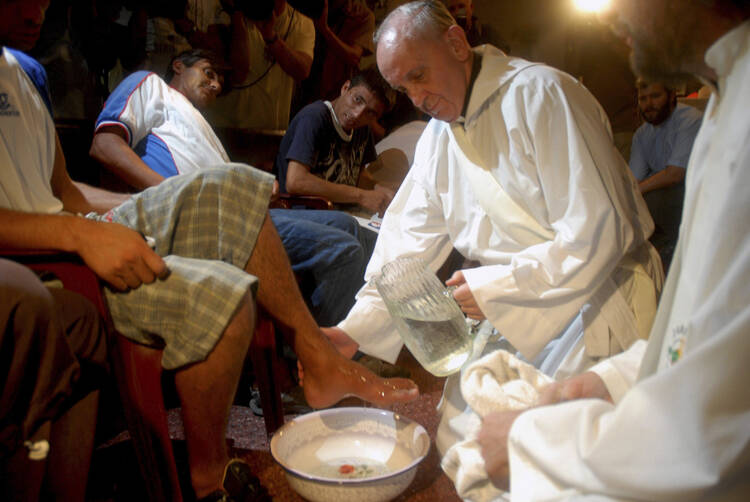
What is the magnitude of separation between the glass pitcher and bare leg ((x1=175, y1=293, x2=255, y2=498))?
14.0 inches

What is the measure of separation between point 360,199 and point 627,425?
8.89ft

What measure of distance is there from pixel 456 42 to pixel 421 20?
0.40 ft

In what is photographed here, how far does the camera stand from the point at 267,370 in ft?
6.41

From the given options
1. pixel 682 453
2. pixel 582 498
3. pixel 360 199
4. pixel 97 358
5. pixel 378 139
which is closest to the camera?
pixel 682 453

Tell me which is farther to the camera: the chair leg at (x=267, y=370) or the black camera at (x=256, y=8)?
the black camera at (x=256, y=8)

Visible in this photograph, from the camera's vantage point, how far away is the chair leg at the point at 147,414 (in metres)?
1.42

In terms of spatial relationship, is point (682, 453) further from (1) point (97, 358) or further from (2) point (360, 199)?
(2) point (360, 199)

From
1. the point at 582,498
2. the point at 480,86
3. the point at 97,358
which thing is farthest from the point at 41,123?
the point at 582,498

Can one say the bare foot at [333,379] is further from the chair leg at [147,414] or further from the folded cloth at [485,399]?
the folded cloth at [485,399]

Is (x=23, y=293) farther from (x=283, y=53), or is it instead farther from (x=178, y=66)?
(x=283, y=53)

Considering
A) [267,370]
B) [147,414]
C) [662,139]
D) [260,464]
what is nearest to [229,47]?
[267,370]

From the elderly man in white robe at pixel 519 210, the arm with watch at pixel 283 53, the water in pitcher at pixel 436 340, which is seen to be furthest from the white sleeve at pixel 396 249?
the arm with watch at pixel 283 53

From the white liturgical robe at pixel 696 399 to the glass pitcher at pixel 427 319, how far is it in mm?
604

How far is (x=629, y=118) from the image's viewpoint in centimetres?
599
